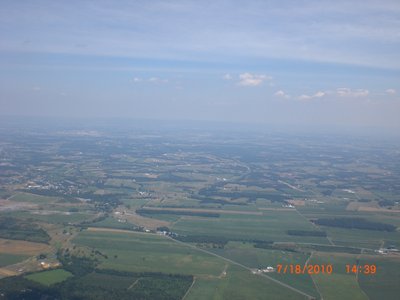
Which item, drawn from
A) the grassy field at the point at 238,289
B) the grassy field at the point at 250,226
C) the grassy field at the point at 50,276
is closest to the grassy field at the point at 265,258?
the grassy field at the point at 238,289

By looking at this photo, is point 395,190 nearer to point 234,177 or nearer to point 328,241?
point 234,177

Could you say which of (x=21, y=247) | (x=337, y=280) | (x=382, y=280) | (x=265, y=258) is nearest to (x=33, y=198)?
(x=21, y=247)

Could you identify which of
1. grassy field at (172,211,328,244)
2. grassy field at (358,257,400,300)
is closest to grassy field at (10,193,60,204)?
grassy field at (172,211,328,244)

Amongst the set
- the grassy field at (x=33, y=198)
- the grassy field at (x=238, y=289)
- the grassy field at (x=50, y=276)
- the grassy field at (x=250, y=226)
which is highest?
the grassy field at (x=33, y=198)

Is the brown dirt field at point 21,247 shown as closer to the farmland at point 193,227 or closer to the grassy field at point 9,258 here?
the farmland at point 193,227

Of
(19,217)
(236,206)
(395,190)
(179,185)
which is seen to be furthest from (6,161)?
(395,190)

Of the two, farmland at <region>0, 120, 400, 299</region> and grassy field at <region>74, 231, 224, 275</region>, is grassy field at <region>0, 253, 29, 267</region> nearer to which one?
farmland at <region>0, 120, 400, 299</region>
